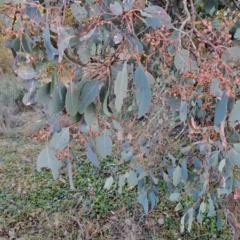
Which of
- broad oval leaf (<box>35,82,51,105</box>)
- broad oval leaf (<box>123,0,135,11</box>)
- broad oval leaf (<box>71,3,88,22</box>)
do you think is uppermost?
broad oval leaf (<box>123,0,135,11</box>)

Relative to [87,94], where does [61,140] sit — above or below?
below

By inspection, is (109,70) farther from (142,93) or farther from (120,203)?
(120,203)

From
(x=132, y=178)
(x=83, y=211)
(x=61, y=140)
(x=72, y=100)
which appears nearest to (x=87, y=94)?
(x=72, y=100)

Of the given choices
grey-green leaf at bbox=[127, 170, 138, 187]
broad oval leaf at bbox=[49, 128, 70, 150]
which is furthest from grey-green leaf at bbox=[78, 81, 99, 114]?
grey-green leaf at bbox=[127, 170, 138, 187]

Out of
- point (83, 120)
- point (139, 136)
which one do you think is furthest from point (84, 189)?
point (83, 120)

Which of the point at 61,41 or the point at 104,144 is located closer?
the point at 61,41

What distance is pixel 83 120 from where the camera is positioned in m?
0.71

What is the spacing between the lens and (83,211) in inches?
98.0

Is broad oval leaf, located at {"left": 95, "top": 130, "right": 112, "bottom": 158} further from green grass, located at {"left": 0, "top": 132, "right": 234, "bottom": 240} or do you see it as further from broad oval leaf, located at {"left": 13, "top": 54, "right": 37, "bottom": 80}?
green grass, located at {"left": 0, "top": 132, "right": 234, "bottom": 240}

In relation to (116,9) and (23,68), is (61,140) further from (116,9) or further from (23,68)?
(116,9)

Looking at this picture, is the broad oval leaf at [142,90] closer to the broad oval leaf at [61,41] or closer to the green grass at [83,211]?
the broad oval leaf at [61,41]

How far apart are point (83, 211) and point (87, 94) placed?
2.01 m

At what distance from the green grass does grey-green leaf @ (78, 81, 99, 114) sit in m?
1.29

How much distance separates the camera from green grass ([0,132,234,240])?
7.32 ft
